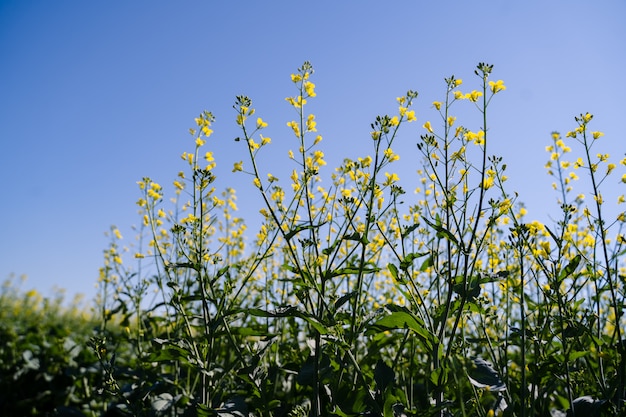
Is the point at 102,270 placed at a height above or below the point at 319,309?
above

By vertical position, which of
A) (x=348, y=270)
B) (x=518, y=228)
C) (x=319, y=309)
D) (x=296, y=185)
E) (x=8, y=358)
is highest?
(x=296, y=185)

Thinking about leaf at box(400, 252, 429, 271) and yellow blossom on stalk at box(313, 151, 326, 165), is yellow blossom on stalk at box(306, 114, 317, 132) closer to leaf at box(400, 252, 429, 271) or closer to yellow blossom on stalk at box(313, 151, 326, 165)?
yellow blossom on stalk at box(313, 151, 326, 165)

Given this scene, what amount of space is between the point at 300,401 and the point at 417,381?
1.73 m

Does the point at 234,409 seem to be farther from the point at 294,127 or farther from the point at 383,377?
the point at 294,127

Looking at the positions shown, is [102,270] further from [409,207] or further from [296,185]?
[409,207]

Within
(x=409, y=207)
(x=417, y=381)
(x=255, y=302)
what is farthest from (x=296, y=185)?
(x=417, y=381)

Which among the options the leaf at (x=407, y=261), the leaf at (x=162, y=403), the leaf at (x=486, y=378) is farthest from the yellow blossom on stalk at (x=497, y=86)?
the leaf at (x=162, y=403)

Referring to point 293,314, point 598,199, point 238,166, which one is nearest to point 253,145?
point 238,166

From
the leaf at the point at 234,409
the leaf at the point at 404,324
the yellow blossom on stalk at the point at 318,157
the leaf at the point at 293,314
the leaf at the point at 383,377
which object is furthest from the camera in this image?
the yellow blossom on stalk at the point at 318,157

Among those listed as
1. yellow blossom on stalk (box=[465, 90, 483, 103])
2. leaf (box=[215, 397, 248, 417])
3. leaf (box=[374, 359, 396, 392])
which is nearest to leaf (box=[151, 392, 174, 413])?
leaf (box=[215, 397, 248, 417])

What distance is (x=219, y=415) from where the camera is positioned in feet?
7.77

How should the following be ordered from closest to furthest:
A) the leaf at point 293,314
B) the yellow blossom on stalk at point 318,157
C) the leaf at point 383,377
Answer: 1. the leaf at point 293,314
2. the leaf at point 383,377
3. the yellow blossom on stalk at point 318,157

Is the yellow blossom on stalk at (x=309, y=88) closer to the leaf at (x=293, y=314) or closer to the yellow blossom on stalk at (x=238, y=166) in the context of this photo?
the yellow blossom on stalk at (x=238, y=166)

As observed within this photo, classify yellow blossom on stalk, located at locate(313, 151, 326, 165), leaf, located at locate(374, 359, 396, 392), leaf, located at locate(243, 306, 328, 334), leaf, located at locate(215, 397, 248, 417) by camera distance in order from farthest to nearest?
yellow blossom on stalk, located at locate(313, 151, 326, 165) < leaf, located at locate(215, 397, 248, 417) < leaf, located at locate(374, 359, 396, 392) < leaf, located at locate(243, 306, 328, 334)
